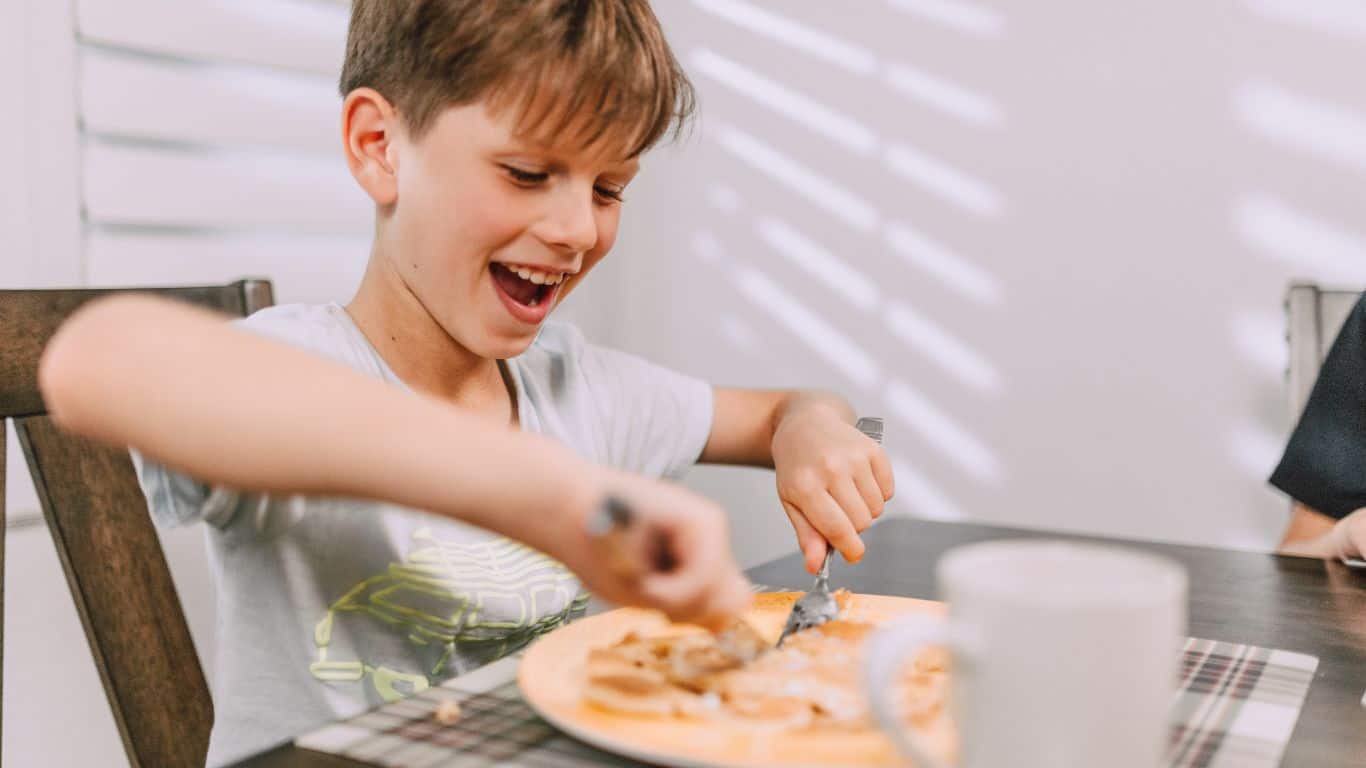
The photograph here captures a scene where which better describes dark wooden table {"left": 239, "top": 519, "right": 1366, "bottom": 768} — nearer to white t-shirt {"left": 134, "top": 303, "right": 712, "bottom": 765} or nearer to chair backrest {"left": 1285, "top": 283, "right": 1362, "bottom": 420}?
white t-shirt {"left": 134, "top": 303, "right": 712, "bottom": 765}

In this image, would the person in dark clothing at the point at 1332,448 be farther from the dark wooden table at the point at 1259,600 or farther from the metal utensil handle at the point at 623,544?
the metal utensil handle at the point at 623,544

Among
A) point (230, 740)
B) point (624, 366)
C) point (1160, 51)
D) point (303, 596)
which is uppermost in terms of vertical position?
point (1160, 51)

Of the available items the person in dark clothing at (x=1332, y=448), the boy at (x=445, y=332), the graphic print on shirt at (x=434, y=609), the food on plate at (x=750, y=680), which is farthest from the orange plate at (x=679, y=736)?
the person in dark clothing at (x=1332, y=448)

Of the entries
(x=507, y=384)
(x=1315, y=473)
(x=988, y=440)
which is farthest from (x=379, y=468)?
(x=988, y=440)

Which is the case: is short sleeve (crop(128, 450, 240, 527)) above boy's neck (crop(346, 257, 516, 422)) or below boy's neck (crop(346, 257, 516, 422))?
below

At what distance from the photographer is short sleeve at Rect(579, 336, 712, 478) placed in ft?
3.95

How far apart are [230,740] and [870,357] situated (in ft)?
4.43

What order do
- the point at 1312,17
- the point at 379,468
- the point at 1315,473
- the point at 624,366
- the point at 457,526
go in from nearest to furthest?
the point at 379,468 → the point at 457,526 → the point at 624,366 → the point at 1315,473 → the point at 1312,17

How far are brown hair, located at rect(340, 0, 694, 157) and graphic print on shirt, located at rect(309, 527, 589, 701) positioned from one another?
315 mm

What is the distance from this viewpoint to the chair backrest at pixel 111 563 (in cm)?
89

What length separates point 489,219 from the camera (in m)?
0.89

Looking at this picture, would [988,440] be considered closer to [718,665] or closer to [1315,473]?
[1315,473]

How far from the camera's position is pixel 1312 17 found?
169 cm

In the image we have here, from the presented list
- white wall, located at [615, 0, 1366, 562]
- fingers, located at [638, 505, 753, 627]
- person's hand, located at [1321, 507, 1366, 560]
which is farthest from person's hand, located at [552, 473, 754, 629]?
white wall, located at [615, 0, 1366, 562]
